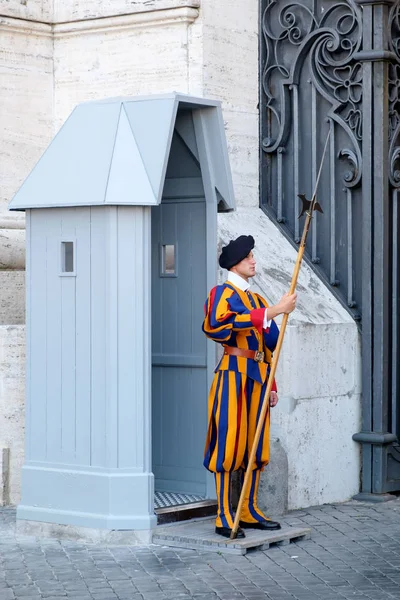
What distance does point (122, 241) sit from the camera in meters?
7.38

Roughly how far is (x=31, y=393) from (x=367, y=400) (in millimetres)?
2361

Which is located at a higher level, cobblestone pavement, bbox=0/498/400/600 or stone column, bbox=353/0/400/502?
stone column, bbox=353/0/400/502

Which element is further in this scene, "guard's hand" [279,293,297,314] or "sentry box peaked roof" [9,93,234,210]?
"sentry box peaked roof" [9,93,234,210]

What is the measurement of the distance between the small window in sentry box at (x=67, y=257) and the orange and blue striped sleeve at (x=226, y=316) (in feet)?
2.68

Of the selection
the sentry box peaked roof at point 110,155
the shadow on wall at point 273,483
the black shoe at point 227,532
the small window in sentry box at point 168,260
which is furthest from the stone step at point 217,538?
the sentry box peaked roof at point 110,155

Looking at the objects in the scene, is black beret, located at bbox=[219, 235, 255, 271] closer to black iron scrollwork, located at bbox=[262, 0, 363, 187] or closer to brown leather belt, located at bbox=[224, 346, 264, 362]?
brown leather belt, located at bbox=[224, 346, 264, 362]

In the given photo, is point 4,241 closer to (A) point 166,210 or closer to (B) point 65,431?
(A) point 166,210

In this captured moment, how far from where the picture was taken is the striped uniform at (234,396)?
7391 mm

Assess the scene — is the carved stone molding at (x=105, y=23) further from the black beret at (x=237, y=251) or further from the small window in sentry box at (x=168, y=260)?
the black beret at (x=237, y=251)

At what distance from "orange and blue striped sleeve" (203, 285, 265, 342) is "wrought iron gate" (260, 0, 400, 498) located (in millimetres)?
1728

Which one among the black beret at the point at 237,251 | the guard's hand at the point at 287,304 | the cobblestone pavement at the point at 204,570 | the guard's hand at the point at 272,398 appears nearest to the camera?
the cobblestone pavement at the point at 204,570

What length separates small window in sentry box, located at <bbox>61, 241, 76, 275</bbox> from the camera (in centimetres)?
761

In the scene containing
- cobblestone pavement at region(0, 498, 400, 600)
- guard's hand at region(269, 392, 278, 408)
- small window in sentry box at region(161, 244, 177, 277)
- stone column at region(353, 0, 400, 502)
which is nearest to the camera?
cobblestone pavement at region(0, 498, 400, 600)

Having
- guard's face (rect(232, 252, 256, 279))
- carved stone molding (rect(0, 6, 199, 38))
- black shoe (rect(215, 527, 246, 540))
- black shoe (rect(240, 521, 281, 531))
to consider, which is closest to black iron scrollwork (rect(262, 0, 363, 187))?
carved stone molding (rect(0, 6, 199, 38))
